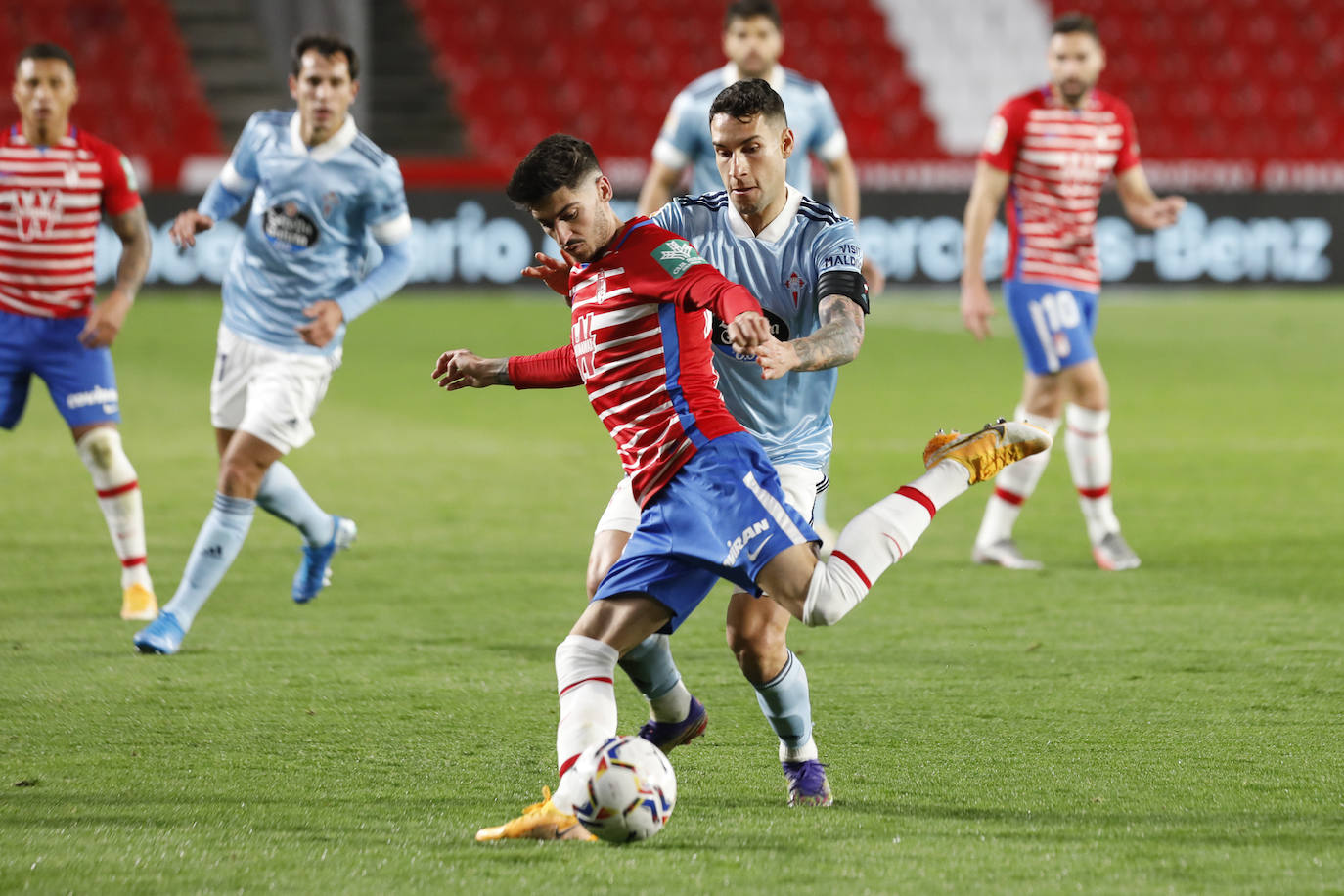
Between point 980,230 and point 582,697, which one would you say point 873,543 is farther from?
point 980,230

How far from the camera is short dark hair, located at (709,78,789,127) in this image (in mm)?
3863

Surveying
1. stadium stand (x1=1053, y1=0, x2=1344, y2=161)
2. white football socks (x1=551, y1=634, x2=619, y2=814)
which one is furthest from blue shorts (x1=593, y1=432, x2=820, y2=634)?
stadium stand (x1=1053, y1=0, x2=1344, y2=161)

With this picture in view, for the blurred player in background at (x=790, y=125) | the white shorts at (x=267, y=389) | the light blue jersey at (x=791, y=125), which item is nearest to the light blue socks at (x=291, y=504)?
the white shorts at (x=267, y=389)

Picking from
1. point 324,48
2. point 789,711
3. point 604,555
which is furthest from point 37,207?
point 789,711

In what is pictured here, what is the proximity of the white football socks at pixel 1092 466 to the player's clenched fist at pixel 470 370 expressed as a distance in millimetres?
3632

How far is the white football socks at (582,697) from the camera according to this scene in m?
3.49

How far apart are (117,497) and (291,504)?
1.99 feet

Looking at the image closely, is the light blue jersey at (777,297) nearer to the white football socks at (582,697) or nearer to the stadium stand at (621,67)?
the white football socks at (582,697)

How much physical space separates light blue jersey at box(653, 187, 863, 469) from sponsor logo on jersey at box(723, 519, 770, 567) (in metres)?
0.50

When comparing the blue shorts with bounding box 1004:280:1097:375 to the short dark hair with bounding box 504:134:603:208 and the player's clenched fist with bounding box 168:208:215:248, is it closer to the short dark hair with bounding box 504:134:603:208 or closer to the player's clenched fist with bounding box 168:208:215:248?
the player's clenched fist with bounding box 168:208:215:248

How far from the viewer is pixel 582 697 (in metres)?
3.54

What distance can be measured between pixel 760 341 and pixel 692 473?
0.46 m

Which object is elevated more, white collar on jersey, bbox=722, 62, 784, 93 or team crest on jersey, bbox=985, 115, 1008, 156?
white collar on jersey, bbox=722, 62, 784, 93

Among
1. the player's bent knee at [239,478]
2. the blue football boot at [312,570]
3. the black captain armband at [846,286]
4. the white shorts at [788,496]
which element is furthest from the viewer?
the blue football boot at [312,570]
